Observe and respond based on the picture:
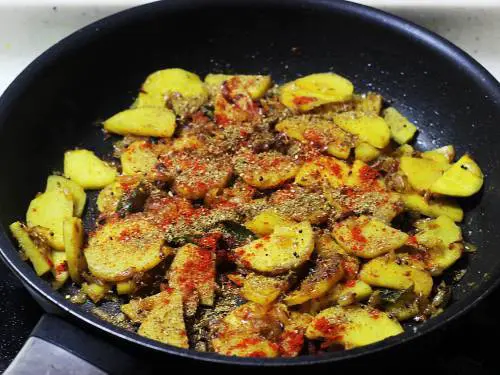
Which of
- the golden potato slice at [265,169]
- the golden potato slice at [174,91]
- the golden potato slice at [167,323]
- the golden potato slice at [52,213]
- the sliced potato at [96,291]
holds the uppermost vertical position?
the golden potato slice at [174,91]

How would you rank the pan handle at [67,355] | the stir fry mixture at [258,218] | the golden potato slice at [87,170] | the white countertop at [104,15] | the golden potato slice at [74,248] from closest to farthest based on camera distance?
the pan handle at [67,355], the stir fry mixture at [258,218], the golden potato slice at [74,248], the golden potato slice at [87,170], the white countertop at [104,15]

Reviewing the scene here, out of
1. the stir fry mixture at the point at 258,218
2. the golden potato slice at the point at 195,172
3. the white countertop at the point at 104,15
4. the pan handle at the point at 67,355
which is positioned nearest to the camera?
the pan handle at the point at 67,355

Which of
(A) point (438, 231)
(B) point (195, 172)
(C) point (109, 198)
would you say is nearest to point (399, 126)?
(A) point (438, 231)

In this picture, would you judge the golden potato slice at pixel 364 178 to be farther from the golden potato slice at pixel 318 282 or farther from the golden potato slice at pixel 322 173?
the golden potato slice at pixel 318 282

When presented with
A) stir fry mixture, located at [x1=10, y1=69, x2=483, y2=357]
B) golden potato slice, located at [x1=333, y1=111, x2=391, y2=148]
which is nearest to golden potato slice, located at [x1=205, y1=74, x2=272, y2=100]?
stir fry mixture, located at [x1=10, y1=69, x2=483, y2=357]

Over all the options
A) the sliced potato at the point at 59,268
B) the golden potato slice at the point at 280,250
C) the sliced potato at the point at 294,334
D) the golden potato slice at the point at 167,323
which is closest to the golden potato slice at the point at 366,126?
the golden potato slice at the point at 280,250

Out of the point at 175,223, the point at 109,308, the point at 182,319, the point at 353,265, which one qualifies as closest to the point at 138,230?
the point at 175,223

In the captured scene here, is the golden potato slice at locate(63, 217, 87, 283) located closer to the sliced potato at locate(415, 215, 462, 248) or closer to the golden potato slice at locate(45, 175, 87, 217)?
the golden potato slice at locate(45, 175, 87, 217)
